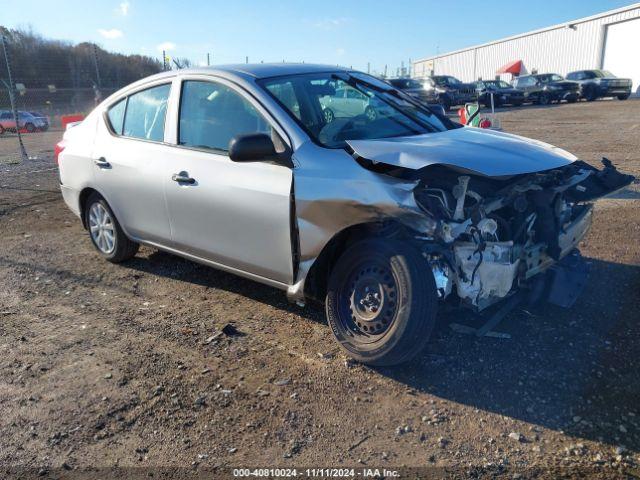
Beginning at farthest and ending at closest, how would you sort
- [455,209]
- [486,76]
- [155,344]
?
[486,76]
[155,344]
[455,209]

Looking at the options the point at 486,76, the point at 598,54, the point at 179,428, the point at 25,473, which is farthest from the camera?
the point at 486,76

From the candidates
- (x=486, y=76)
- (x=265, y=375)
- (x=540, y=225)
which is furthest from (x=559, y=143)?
(x=486, y=76)

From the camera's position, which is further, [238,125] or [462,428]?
[238,125]

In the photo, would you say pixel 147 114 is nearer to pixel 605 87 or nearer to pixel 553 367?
pixel 553 367

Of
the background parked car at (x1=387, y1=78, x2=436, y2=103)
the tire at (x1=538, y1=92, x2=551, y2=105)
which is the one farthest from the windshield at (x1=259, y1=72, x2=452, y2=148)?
the tire at (x1=538, y1=92, x2=551, y2=105)

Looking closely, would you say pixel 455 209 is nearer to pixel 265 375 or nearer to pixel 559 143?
pixel 265 375

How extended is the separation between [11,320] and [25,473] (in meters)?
2.15

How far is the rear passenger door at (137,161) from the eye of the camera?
463cm

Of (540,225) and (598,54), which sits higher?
(598,54)

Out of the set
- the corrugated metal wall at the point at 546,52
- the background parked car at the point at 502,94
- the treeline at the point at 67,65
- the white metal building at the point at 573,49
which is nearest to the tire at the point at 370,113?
the treeline at the point at 67,65

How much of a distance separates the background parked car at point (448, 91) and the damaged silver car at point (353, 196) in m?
25.5

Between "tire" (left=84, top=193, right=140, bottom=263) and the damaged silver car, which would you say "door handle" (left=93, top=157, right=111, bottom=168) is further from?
"tire" (left=84, top=193, right=140, bottom=263)

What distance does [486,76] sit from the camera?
188 feet

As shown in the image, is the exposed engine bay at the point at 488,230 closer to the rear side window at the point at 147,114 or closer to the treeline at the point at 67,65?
the rear side window at the point at 147,114
